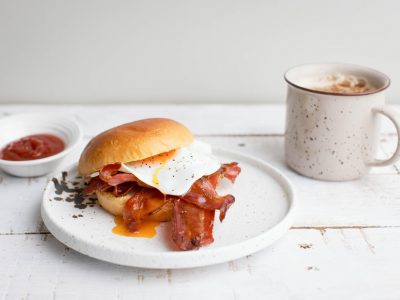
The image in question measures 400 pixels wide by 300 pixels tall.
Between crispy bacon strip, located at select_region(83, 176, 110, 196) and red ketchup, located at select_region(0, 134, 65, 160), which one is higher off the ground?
crispy bacon strip, located at select_region(83, 176, 110, 196)

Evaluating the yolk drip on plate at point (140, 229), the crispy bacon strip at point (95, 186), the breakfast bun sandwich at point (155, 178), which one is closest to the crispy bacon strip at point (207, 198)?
the breakfast bun sandwich at point (155, 178)

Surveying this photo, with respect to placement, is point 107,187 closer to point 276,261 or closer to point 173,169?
point 173,169

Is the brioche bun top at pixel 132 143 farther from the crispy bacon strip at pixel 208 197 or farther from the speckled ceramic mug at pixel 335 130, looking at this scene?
the speckled ceramic mug at pixel 335 130

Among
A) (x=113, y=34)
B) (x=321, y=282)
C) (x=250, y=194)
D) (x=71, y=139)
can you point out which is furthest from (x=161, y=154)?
(x=113, y=34)

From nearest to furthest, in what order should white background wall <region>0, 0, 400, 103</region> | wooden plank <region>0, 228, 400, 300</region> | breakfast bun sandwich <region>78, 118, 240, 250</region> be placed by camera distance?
wooden plank <region>0, 228, 400, 300</region> → breakfast bun sandwich <region>78, 118, 240, 250</region> → white background wall <region>0, 0, 400, 103</region>

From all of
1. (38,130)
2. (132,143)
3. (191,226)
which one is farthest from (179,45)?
(191,226)

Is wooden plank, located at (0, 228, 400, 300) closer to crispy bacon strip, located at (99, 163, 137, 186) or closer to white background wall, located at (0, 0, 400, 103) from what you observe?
crispy bacon strip, located at (99, 163, 137, 186)

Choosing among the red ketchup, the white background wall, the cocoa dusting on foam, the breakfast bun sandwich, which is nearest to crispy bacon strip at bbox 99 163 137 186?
the breakfast bun sandwich
